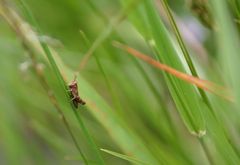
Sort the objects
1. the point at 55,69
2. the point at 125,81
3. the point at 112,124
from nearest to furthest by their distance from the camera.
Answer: the point at 55,69
the point at 112,124
the point at 125,81

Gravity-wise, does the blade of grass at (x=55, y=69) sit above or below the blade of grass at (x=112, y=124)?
below

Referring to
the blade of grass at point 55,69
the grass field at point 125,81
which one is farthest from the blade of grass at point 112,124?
the blade of grass at point 55,69

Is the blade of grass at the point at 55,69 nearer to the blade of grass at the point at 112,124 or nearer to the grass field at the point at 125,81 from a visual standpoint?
the grass field at the point at 125,81

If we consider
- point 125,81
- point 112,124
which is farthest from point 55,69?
point 125,81

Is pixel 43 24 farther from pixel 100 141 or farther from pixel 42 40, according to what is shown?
pixel 42 40

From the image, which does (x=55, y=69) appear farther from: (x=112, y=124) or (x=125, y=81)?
(x=125, y=81)

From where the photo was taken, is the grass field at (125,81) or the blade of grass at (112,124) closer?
the grass field at (125,81)

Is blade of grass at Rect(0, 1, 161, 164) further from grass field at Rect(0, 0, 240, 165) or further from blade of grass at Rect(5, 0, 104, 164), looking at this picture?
blade of grass at Rect(5, 0, 104, 164)

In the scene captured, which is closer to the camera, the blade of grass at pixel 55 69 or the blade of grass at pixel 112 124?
the blade of grass at pixel 55 69
